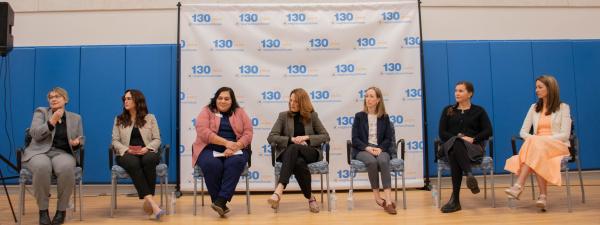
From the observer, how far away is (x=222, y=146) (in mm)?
4195

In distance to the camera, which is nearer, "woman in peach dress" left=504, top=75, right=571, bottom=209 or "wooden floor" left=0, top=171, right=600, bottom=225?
"wooden floor" left=0, top=171, right=600, bottom=225

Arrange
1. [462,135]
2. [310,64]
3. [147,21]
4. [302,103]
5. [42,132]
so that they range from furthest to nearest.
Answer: [147,21]
[310,64]
[302,103]
[462,135]
[42,132]

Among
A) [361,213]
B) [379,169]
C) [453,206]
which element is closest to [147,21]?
[379,169]

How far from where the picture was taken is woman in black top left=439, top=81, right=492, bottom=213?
4105mm

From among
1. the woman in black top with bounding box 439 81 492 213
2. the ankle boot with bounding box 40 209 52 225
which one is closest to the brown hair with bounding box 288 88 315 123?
the woman in black top with bounding box 439 81 492 213

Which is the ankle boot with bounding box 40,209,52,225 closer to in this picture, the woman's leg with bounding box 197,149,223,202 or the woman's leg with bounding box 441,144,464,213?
the woman's leg with bounding box 197,149,223,202

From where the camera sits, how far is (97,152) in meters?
5.57

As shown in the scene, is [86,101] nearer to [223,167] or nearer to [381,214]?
[223,167]

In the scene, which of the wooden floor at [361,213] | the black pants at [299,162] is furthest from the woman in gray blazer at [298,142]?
the wooden floor at [361,213]

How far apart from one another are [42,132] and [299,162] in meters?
2.20

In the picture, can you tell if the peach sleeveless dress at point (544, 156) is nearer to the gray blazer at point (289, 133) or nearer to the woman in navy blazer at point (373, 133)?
the woman in navy blazer at point (373, 133)

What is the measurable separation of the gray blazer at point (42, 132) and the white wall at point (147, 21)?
2.00m

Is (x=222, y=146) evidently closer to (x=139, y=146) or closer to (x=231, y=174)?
(x=231, y=174)

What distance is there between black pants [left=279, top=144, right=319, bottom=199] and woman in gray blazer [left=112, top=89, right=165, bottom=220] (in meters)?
1.13
